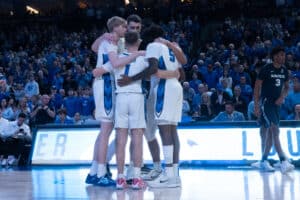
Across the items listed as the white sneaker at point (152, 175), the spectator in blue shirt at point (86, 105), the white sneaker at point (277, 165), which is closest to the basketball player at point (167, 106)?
the white sneaker at point (152, 175)

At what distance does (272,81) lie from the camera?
993cm

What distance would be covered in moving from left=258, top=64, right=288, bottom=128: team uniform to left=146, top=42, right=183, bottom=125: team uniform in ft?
8.33

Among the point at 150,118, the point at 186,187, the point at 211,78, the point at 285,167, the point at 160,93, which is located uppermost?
the point at 160,93

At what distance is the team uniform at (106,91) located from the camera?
25.3 ft

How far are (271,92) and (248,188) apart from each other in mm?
2903

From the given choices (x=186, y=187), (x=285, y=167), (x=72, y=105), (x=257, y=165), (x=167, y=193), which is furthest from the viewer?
(x=72, y=105)

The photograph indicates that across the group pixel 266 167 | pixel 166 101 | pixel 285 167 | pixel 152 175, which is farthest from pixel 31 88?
pixel 166 101

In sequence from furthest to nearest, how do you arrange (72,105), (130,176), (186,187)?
(72,105)
(130,176)
(186,187)

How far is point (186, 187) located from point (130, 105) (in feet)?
3.83

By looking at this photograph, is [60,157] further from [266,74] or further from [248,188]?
[248,188]

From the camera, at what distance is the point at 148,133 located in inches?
320

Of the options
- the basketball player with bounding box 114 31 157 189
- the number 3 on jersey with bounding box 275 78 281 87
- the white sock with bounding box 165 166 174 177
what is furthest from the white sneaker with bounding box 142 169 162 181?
the number 3 on jersey with bounding box 275 78 281 87

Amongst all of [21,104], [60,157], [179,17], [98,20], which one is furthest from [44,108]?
[98,20]

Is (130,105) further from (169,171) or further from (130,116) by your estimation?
(169,171)
